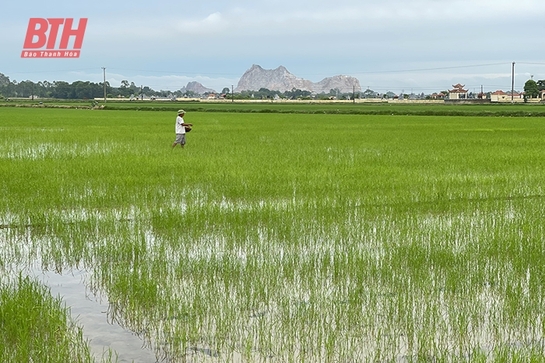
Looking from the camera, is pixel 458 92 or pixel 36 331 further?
pixel 458 92

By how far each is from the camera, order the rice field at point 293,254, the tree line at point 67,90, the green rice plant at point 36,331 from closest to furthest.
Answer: the green rice plant at point 36,331 → the rice field at point 293,254 → the tree line at point 67,90

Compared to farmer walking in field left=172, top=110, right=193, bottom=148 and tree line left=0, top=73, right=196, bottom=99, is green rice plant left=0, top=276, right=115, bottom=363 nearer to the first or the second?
farmer walking in field left=172, top=110, right=193, bottom=148

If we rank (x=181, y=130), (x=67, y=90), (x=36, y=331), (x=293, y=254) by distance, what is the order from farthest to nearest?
(x=67, y=90), (x=181, y=130), (x=293, y=254), (x=36, y=331)

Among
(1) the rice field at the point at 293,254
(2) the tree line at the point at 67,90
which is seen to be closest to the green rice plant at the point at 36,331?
(1) the rice field at the point at 293,254

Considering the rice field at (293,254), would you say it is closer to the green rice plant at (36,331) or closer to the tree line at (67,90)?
the green rice plant at (36,331)

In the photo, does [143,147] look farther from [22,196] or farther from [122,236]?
[122,236]

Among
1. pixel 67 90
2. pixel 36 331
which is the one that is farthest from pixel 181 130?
pixel 67 90

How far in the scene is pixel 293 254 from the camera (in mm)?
5148

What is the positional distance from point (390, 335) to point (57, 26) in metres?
38.5

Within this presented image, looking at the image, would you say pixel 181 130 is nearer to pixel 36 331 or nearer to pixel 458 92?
pixel 36 331

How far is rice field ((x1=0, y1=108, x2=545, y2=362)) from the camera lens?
344 cm

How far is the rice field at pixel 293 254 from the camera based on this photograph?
11.3 feet

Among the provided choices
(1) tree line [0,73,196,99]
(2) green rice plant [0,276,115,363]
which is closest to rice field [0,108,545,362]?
(2) green rice plant [0,276,115,363]

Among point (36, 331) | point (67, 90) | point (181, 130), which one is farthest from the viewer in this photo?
point (67, 90)
